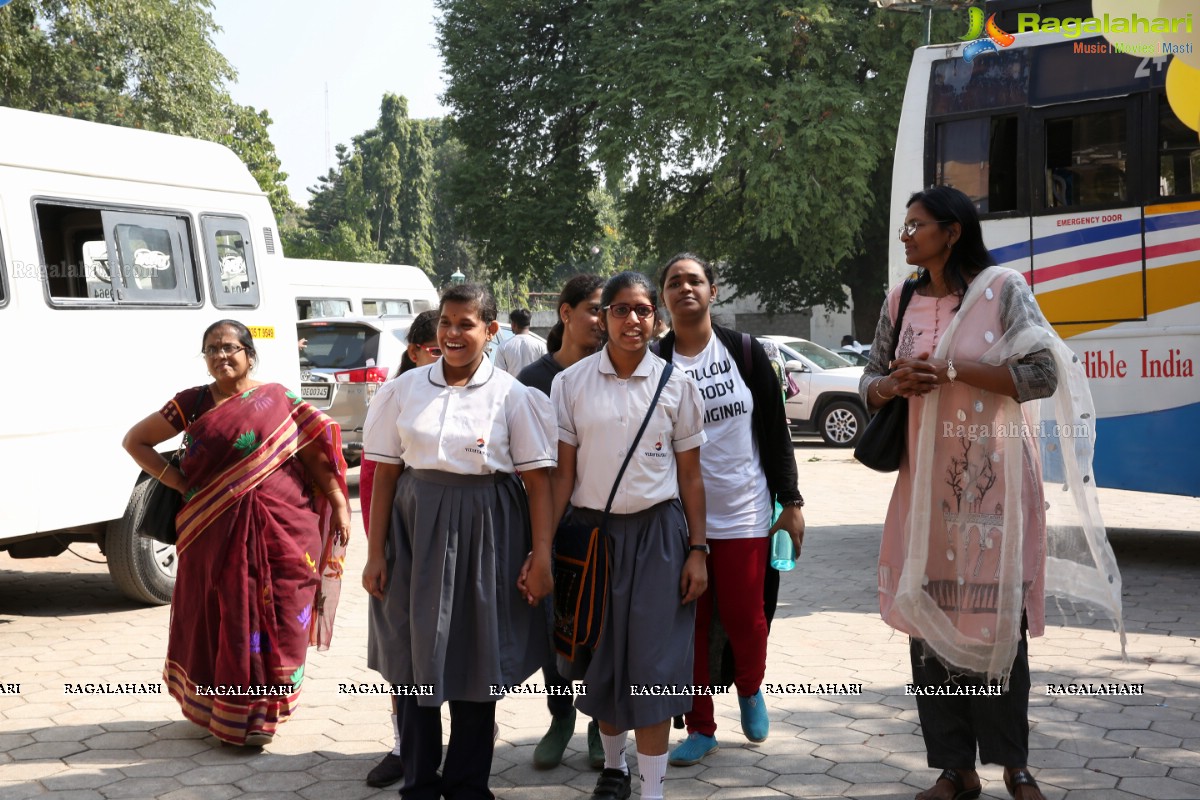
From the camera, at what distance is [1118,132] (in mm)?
7980

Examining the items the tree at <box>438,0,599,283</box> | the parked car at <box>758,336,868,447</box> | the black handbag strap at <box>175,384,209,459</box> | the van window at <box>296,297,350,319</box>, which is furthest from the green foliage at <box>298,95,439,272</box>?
the black handbag strap at <box>175,384,209,459</box>

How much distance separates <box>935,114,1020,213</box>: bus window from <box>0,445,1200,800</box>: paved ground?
293 cm

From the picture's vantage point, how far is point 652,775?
3.79 metres

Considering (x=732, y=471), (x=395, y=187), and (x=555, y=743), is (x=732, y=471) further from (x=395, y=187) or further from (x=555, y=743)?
(x=395, y=187)

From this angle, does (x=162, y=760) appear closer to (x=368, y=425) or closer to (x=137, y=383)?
(x=368, y=425)

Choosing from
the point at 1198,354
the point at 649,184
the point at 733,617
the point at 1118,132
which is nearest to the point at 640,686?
the point at 733,617

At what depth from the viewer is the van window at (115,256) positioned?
675 cm

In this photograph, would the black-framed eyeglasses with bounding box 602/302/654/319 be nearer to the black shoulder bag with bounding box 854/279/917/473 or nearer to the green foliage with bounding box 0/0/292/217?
the black shoulder bag with bounding box 854/279/917/473

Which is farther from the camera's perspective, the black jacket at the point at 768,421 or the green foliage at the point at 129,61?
the green foliage at the point at 129,61

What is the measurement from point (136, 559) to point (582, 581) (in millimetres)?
4360

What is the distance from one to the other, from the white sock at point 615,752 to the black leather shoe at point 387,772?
2.57 feet

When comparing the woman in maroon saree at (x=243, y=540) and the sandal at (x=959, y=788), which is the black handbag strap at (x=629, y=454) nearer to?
the sandal at (x=959, y=788)

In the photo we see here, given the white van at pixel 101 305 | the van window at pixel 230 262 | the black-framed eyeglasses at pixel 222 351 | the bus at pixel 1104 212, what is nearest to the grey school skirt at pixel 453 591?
the black-framed eyeglasses at pixel 222 351

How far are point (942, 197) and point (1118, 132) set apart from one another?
487 centimetres
